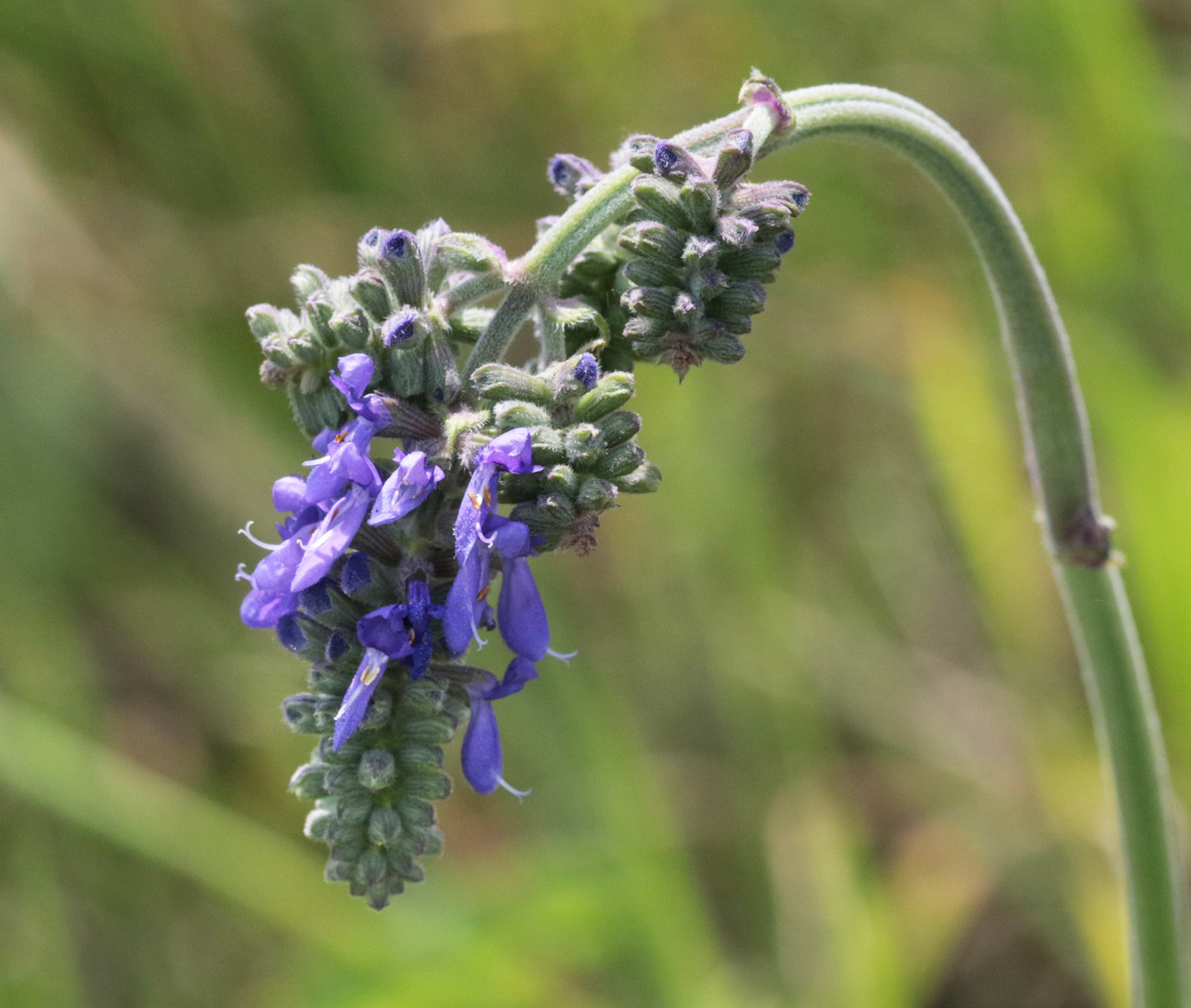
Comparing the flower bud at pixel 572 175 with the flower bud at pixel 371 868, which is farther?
the flower bud at pixel 572 175

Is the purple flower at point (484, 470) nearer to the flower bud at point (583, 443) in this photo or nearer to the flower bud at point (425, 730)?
the flower bud at point (583, 443)

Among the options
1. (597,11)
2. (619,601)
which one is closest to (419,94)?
(597,11)

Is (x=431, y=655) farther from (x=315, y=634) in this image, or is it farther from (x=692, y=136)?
(x=692, y=136)

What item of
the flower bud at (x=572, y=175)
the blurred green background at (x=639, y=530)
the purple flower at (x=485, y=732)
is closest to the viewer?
the purple flower at (x=485, y=732)

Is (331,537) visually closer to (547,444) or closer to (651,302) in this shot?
(547,444)

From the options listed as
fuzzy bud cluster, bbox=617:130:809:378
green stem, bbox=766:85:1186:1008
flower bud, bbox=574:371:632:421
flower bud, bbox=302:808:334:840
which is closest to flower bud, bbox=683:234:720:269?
fuzzy bud cluster, bbox=617:130:809:378

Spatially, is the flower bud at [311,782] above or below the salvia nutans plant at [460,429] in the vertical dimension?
below

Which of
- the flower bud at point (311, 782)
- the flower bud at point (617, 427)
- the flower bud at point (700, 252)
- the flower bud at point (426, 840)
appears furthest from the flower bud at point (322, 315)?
the flower bud at point (426, 840)

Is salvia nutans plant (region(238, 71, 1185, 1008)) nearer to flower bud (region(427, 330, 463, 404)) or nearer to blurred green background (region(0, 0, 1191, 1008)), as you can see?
flower bud (region(427, 330, 463, 404))
